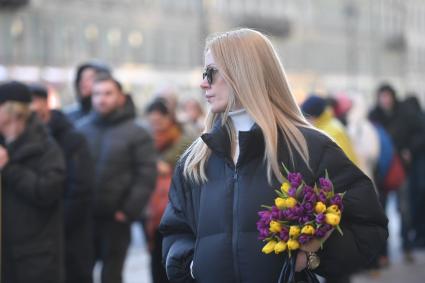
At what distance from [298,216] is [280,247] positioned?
0.37ft

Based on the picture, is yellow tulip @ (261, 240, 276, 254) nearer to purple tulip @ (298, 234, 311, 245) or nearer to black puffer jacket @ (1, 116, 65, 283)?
purple tulip @ (298, 234, 311, 245)

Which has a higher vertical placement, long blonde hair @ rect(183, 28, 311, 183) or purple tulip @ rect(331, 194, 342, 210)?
long blonde hair @ rect(183, 28, 311, 183)

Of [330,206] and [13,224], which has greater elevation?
[330,206]

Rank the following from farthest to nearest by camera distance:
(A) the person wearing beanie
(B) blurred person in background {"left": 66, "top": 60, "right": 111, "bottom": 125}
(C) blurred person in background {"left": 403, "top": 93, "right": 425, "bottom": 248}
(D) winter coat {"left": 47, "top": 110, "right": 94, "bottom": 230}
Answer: (C) blurred person in background {"left": 403, "top": 93, "right": 425, "bottom": 248} < (B) blurred person in background {"left": 66, "top": 60, "right": 111, "bottom": 125} < (A) the person wearing beanie < (D) winter coat {"left": 47, "top": 110, "right": 94, "bottom": 230}

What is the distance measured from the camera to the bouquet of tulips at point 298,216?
3248 millimetres

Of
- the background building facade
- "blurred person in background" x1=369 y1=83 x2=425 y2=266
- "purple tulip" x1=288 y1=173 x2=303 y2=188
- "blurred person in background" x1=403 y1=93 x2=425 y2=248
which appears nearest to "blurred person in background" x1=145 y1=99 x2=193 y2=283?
"blurred person in background" x1=369 y1=83 x2=425 y2=266

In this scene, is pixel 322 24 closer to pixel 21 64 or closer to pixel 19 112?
pixel 21 64

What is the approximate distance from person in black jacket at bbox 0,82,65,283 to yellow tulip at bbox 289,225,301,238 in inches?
112

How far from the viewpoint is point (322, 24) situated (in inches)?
2169

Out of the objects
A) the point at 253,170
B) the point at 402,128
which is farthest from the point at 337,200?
the point at 402,128

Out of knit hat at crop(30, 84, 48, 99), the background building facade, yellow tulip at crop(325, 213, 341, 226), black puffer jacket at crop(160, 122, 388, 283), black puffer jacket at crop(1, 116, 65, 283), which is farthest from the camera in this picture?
the background building facade

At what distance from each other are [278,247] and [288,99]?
57 cm

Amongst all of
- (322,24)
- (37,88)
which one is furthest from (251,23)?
(37,88)

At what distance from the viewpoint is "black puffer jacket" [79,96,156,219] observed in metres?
7.47
